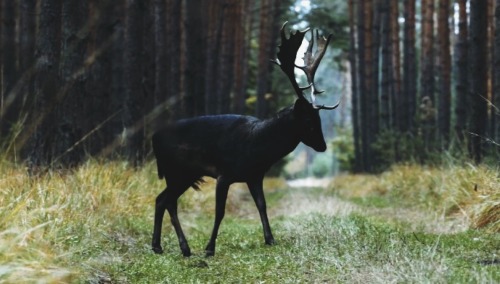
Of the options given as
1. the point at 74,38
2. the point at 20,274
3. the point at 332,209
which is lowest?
the point at 332,209

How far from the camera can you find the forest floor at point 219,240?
458cm

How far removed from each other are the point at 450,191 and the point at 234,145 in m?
4.40

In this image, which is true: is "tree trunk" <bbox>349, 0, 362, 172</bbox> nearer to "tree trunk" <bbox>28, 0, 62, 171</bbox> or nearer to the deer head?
"tree trunk" <bbox>28, 0, 62, 171</bbox>

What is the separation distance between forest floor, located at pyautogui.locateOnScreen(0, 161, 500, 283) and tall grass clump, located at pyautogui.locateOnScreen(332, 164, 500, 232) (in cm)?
3

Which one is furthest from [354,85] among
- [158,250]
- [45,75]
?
[158,250]

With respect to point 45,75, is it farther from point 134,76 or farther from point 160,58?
point 160,58

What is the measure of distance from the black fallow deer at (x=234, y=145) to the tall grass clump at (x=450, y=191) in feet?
7.24

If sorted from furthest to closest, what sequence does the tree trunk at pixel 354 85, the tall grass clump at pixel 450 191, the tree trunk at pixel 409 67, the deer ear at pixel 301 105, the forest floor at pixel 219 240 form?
1. the tree trunk at pixel 354 85
2. the tree trunk at pixel 409 67
3. the tall grass clump at pixel 450 191
4. the deer ear at pixel 301 105
5. the forest floor at pixel 219 240

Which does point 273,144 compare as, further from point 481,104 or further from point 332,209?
point 481,104

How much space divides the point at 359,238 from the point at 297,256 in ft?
2.48

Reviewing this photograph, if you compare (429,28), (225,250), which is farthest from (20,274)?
(429,28)

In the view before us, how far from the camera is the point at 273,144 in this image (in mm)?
7043

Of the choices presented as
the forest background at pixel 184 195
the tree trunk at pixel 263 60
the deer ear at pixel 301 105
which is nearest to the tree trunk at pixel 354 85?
the tree trunk at pixel 263 60

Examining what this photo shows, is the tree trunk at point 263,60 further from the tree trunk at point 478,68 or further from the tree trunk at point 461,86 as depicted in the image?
the tree trunk at point 478,68
